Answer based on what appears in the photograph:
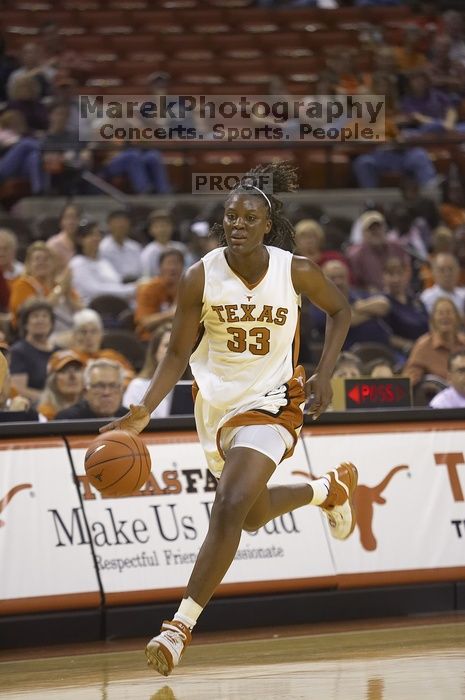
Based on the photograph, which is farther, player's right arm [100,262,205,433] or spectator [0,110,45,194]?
spectator [0,110,45,194]

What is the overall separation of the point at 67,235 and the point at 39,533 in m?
5.03

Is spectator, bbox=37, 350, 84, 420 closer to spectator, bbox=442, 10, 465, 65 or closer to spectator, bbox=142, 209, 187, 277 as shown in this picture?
spectator, bbox=142, 209, 187, 277

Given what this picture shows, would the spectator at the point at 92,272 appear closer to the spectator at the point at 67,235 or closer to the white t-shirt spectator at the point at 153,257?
the spectator at the point at 67,235

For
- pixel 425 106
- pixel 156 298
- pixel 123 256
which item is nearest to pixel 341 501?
pixel 156 298

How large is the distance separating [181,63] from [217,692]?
11.6 metres

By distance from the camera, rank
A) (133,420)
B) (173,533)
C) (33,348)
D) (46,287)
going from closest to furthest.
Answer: (133,420) < (173,533) < (33,348) < (46,287)

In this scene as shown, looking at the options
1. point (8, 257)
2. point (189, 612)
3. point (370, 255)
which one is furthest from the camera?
point (370, 255)

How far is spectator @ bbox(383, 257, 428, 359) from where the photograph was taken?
10.9 meters

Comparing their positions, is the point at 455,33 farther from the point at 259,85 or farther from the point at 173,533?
the point at 173,533

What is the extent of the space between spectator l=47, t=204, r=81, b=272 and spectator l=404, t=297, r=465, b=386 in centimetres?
313

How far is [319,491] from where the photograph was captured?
587 cm

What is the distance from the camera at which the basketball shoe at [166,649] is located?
469 centimetres

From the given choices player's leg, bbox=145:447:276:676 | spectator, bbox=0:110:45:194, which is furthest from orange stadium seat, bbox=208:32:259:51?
player's leg, bbox=145:447:276:676

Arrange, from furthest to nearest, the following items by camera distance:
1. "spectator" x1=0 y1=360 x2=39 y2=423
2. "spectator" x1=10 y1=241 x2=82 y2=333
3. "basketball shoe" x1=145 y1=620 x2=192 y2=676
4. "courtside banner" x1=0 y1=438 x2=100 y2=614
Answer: "spectator" x1=10 y1=241 x2=82 y2=333 → "spectator" x1=0 y1=360 x2=39 y2=423 → "courtside banner" x1=0 y1=438 x2=100 y2=614 → "basketball shoe" x1=145 y1=620 x2=192 y2=676
